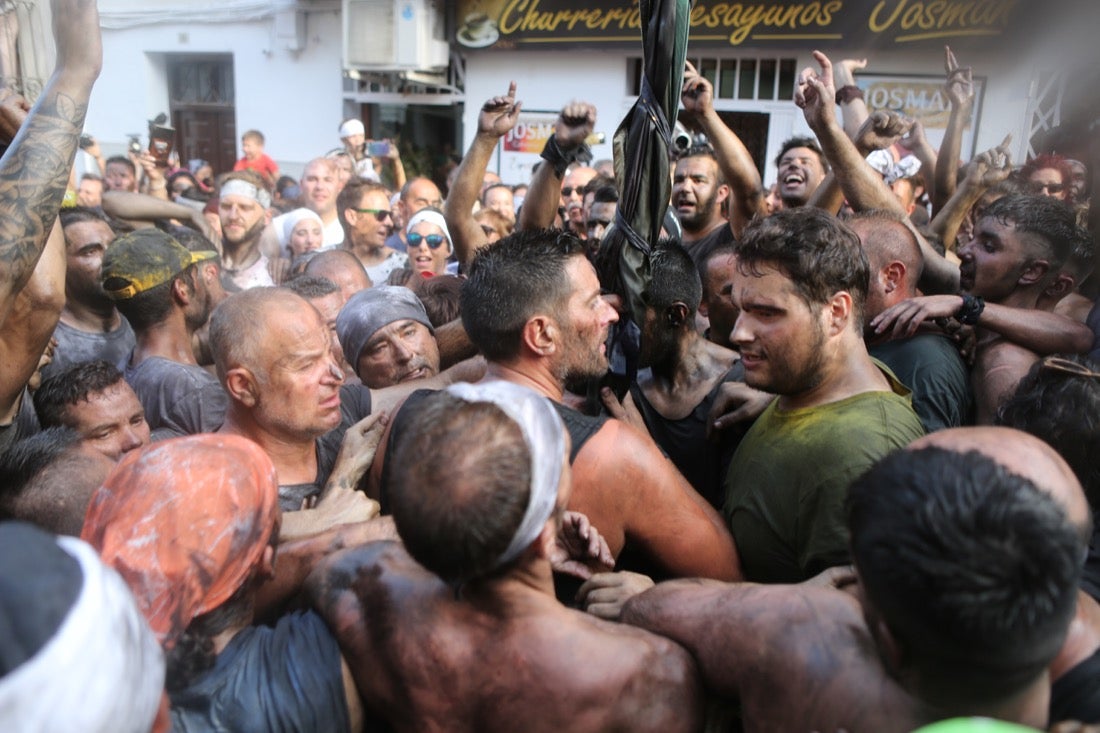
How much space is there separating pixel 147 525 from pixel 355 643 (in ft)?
1.67

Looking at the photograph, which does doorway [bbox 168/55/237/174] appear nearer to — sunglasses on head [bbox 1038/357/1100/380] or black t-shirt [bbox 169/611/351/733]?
black t-shirt [bbox 169/611/351/733]

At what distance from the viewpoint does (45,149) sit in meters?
2.25

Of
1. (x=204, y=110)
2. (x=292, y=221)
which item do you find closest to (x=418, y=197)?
(x=292, y=221)

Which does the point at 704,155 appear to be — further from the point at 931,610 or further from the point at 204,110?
the point at 204,110

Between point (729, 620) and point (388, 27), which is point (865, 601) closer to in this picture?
point (729, 620)

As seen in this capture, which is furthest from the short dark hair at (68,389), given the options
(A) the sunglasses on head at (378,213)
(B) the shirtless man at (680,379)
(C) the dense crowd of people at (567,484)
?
(A) the sunglasses on head at (378,213)

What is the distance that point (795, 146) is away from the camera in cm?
555

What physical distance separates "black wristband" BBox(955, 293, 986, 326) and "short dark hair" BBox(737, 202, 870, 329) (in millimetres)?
862

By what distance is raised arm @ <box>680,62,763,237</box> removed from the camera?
403cm

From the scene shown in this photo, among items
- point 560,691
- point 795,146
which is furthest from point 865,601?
point 795,146

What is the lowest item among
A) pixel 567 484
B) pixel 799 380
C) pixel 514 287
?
pixel 567 484

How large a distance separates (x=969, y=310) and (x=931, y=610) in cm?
209

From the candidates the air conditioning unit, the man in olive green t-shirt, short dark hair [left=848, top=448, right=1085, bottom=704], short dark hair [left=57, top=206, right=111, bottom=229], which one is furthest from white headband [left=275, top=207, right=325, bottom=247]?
the air conditioning unit

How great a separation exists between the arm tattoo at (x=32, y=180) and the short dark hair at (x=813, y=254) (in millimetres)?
2035
